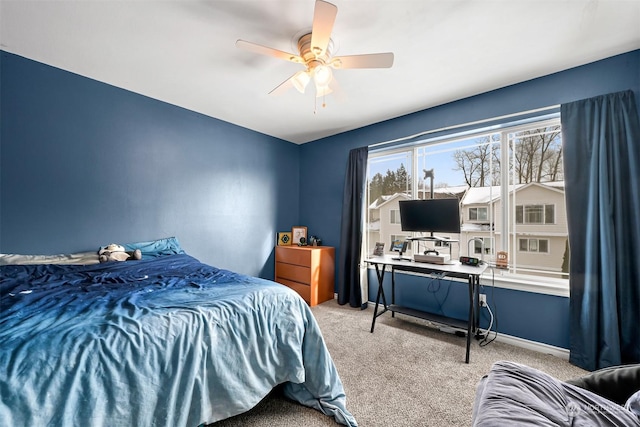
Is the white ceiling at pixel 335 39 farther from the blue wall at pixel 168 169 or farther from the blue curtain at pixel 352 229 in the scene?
the blue curtain at pixel 352 229

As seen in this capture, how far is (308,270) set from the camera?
12.0 feet

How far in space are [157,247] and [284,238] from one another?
1.84m

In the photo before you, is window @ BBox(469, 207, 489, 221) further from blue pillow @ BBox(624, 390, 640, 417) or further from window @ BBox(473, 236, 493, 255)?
blue pillow @ BBox(624, 390, 640, 417)

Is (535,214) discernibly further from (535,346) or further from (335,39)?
(335,39)

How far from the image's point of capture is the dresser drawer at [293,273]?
3664mm

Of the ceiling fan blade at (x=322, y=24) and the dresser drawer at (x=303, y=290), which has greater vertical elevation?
the ceiling fan blade at (x=322, y=24)

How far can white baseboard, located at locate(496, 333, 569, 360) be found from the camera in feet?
7.37

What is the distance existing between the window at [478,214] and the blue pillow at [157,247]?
3228 millimetres

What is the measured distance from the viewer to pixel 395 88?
2.63 meters

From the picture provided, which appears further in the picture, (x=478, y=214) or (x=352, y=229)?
(x=352, y=229)

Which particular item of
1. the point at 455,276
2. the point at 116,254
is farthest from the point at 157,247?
the point at 455,276

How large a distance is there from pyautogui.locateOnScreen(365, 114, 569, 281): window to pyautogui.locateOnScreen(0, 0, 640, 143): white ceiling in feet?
1.75

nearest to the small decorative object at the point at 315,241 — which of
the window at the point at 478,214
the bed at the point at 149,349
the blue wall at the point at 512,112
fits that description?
the blue wall at the point at 512,112

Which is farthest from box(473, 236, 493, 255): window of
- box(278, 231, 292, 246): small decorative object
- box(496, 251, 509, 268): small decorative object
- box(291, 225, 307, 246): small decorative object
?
box(278, 231, 292, 246): small decorative object
